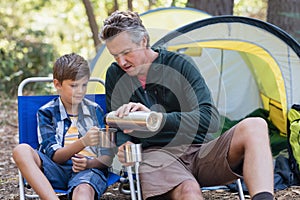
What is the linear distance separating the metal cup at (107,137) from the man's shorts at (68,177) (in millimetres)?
176

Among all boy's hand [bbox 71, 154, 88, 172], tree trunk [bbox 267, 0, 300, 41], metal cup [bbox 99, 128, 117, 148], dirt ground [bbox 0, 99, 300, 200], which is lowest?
dirt ground [bbox 0, 99, 300, 200]

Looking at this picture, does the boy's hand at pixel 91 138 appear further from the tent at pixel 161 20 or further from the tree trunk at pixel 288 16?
the tree trunk at pixel 288 16

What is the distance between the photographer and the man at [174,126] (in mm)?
2277

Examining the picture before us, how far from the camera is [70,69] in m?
2.74

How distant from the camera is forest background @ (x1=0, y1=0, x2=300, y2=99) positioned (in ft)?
17.1

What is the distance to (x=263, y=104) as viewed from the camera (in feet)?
16.5

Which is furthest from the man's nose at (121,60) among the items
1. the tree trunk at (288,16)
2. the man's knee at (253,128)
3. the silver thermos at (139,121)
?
the tree trunk at (288,16)

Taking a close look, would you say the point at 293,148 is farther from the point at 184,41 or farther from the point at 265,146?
the point at 265,146

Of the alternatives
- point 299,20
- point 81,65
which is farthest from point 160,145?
point 299,20

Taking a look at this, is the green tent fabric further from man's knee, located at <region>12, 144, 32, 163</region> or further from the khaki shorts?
man's knee, located at <region>12, 144, 32, 163</region>

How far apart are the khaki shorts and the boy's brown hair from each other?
1.78 ft

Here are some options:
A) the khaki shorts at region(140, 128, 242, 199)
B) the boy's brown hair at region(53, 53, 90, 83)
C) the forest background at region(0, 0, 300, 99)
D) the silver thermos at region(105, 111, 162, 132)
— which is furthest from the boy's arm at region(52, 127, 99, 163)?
the forest background at region(0, 0, 300, 99)

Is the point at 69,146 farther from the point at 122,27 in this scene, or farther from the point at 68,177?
the point at 122,27

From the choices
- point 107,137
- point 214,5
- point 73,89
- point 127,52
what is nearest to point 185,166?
point 107,137
